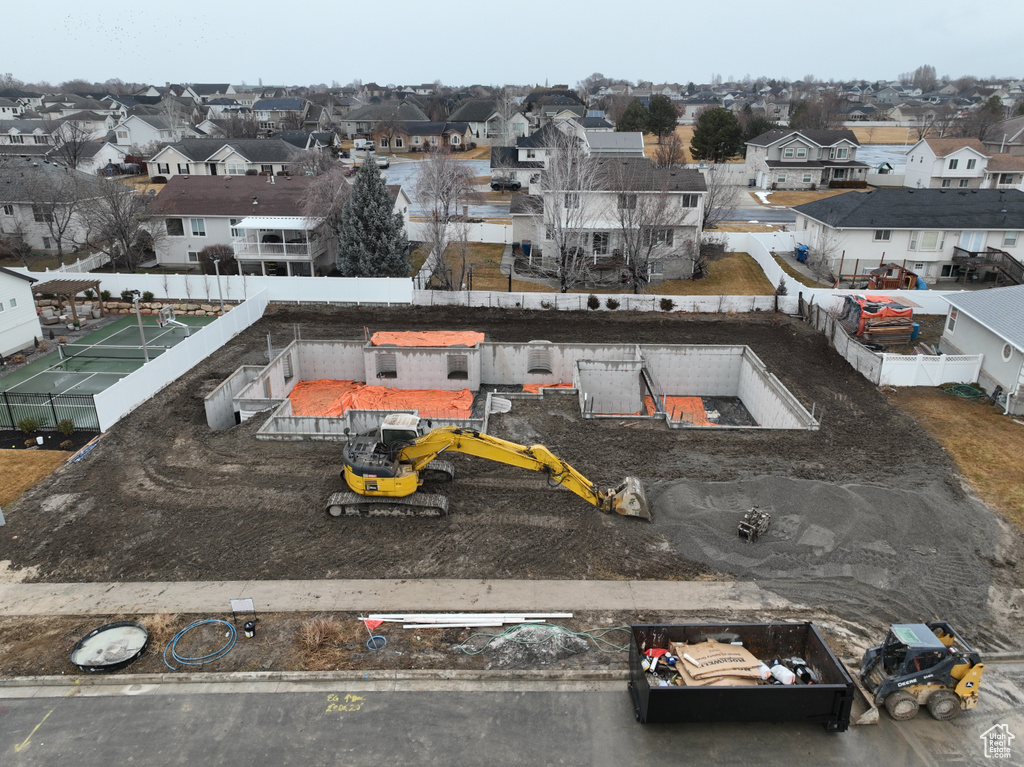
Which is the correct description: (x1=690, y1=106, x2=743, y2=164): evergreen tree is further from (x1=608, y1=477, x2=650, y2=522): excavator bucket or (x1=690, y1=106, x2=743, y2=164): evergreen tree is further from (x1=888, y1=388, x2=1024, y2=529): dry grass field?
(x1=608, y1=477, x2=650, y2=522): excavator bucket

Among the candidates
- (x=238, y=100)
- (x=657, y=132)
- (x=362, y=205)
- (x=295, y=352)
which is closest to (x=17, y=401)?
(x=295, y=352)

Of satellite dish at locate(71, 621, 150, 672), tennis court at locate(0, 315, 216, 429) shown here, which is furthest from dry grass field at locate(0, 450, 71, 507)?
satellite dish at locate(71, 621, 150, 672)

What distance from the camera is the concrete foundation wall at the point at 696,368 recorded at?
95.9 feet

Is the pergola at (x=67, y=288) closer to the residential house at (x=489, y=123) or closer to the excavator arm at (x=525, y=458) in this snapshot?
the excavator arm at (x=525, y=458)

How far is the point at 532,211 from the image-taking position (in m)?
43.6

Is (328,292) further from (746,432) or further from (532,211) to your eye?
(746,432)

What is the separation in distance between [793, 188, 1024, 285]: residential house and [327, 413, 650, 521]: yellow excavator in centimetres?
2822

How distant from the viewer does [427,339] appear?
29250 millimetres

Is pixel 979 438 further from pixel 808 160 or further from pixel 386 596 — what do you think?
pixel 808 160

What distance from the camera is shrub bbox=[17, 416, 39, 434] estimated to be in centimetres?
2193

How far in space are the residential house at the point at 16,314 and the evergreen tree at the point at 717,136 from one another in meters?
64.3

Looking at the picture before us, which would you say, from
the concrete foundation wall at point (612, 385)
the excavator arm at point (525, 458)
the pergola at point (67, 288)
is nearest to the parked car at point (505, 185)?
the pergola at point (67, 288)

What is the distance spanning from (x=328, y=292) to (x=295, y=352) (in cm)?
640

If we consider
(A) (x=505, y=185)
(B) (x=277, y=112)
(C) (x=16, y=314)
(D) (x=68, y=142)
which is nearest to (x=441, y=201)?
(C) (x=16, y=314)
